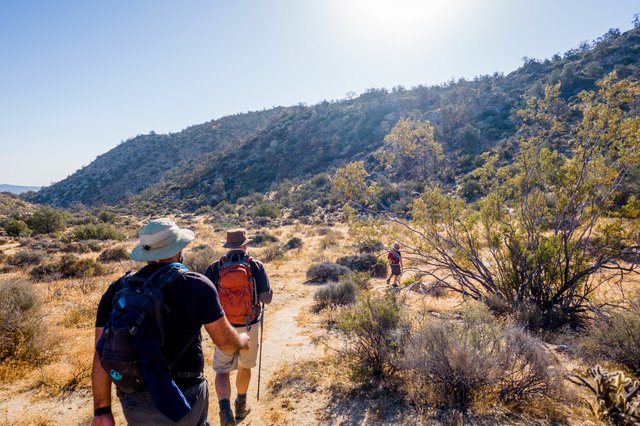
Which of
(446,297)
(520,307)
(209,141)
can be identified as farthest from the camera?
(209,141)

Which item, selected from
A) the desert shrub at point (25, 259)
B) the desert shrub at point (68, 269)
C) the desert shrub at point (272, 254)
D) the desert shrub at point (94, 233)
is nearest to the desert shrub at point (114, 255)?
the desert shrub at point (25, 259)

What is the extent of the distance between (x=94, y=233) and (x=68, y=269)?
9.21 metres

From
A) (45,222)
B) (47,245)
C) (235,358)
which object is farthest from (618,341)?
(45,222)

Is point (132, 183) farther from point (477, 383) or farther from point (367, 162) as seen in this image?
point (477, 383)

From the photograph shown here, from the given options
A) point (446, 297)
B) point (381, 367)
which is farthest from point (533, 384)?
point (446, 297)

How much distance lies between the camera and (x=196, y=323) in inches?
82.8

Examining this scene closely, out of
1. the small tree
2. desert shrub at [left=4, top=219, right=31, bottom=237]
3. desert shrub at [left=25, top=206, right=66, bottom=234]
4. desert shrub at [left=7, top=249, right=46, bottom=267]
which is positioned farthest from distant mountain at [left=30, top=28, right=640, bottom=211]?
desert shrub at [left=7, top=249, right=46, bottom=267]

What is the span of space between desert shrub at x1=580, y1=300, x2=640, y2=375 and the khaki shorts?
4.15 metres

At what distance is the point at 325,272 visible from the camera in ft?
37.3

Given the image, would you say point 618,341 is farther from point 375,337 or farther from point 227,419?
point 227,419

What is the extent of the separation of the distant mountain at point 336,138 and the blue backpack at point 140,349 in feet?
100

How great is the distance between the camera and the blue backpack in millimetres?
1789

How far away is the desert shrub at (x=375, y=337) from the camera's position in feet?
14.4

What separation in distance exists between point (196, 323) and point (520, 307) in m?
5.62
